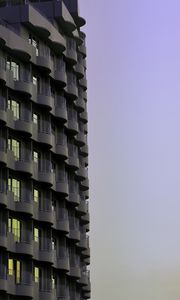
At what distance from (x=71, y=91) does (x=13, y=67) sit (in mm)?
9965

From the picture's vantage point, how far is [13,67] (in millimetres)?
55906

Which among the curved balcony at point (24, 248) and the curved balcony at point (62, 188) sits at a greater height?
the curved balcony at point (62, 188)

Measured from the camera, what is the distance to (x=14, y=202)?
52.2m

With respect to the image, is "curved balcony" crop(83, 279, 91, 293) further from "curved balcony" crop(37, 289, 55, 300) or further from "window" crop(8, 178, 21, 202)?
"window" crop(8, 178, 21, 202)

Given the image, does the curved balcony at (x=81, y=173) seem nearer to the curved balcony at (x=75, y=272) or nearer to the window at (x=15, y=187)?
the curved balcony at (x=75, y=272)

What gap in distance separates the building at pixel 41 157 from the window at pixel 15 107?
9 centimetres

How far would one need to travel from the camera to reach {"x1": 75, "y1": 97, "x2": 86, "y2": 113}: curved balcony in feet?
222

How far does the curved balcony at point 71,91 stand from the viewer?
64250 mm

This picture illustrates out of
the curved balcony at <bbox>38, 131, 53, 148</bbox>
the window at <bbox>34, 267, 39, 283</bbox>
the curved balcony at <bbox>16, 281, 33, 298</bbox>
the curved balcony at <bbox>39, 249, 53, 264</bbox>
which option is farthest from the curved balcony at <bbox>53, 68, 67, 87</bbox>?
the curved balcony at <bbox>16, 281, 33, 298</bbox>

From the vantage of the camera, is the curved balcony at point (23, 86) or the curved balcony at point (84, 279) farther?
the curved balcony at point (84, 279)

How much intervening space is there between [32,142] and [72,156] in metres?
8.33

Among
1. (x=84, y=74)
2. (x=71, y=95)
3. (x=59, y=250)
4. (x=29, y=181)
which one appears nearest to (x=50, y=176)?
(x=29, y=181)

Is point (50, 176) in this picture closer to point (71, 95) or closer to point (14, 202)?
point (14, 202)

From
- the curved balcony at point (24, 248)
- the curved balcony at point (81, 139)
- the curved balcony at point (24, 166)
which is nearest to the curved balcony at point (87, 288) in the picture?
the curved balcony at point (81, 139)
